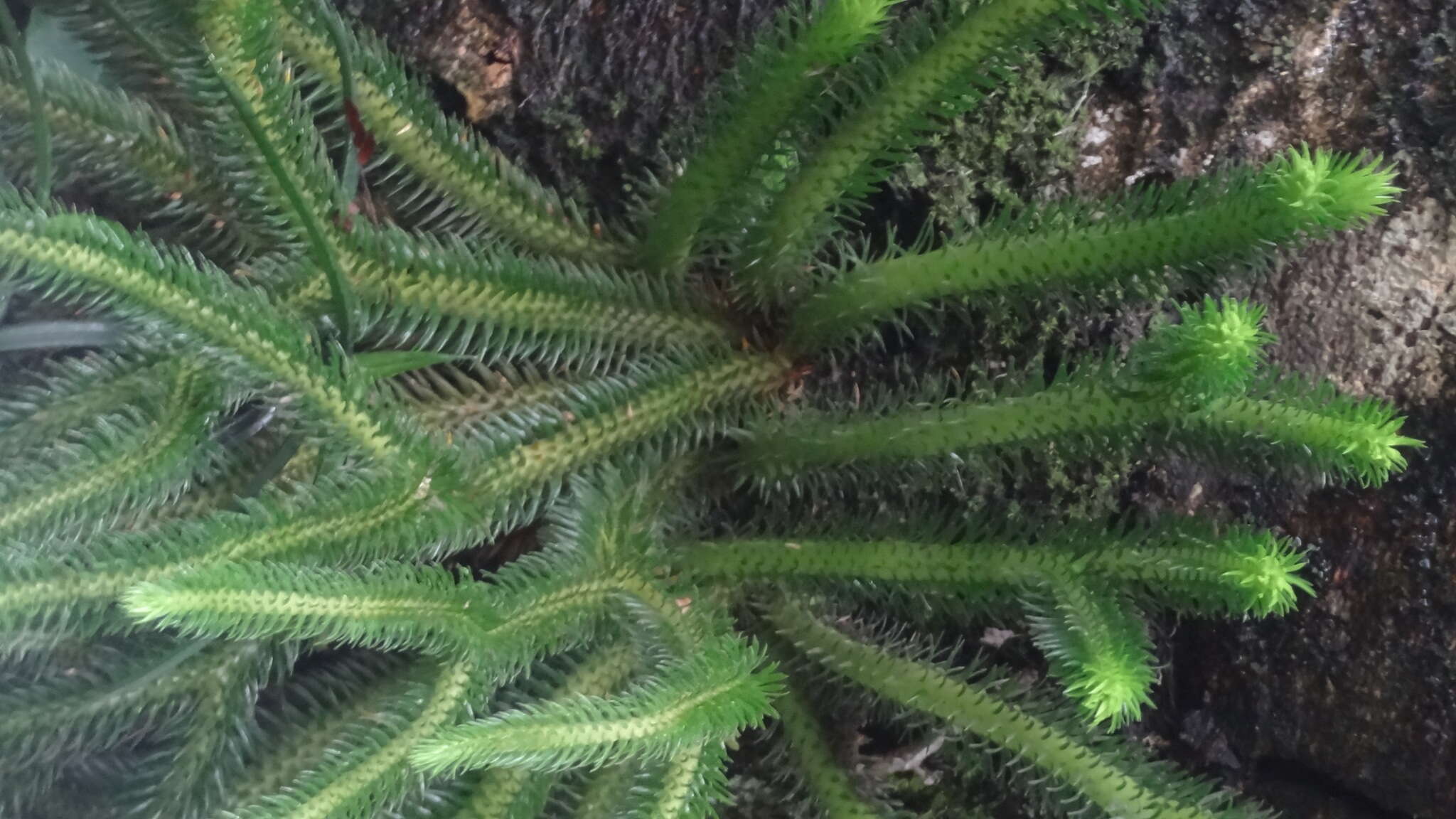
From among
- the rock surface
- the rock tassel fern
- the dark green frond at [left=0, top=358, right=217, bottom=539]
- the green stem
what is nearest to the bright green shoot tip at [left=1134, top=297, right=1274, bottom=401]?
the rock tassel fern

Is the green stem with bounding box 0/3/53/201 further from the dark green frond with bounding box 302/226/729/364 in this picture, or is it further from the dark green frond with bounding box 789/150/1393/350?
the dark green frond with bounding box 789/150/1393/350

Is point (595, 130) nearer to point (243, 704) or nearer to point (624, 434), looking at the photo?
point (624, 434)

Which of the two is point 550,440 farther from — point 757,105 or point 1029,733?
point 1029,733

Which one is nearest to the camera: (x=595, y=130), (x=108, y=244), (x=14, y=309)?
(x=108, y=244)

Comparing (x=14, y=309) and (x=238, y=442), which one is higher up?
(x=14, y=309)

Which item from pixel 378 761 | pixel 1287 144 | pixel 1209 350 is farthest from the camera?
pixel 1287 144

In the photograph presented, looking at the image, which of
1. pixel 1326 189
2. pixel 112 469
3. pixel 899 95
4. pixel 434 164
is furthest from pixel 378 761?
pixel 1326 189

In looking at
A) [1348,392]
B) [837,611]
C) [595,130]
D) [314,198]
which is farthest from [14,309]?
[1348,392]

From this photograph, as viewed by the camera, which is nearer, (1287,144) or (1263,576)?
(1263,576)
